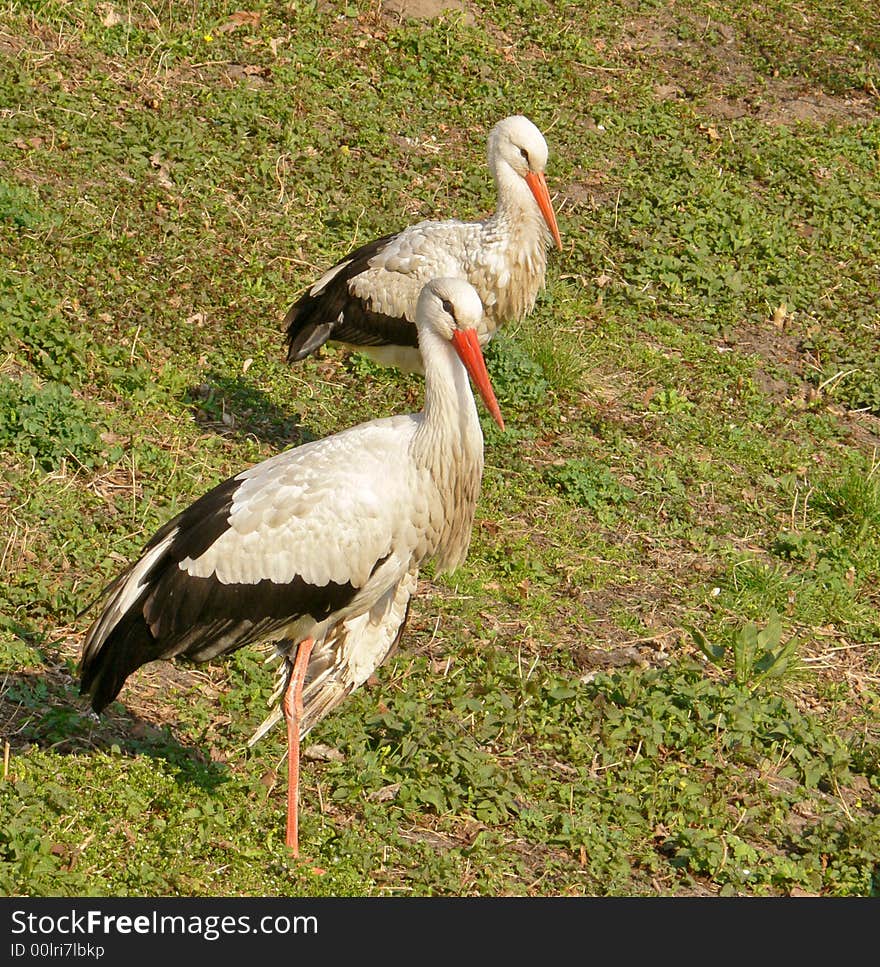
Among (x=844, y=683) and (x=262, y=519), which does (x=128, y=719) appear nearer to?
→ (x=262, y=519)

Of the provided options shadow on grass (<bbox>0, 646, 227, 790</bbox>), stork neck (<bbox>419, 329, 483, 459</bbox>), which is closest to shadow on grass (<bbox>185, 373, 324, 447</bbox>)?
shadow on grass (<bbox>0, 646, 227, 790</bbox>)

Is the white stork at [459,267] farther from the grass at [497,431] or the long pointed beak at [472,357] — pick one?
the long pointed beak at [472,357]

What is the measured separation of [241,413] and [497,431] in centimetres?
146

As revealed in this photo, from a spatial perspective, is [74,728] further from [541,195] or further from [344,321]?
[541,195]

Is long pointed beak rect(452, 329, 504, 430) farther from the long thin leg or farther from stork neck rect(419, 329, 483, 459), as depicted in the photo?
the long thin leg

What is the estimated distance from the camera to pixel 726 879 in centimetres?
525

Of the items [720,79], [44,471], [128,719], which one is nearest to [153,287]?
[44,471]

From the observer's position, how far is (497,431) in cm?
804

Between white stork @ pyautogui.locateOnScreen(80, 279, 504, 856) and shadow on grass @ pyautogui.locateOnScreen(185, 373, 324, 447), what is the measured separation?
90.9 inches

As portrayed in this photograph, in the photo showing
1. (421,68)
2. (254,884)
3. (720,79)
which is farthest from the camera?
(720,79)

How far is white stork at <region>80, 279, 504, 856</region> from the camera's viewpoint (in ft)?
16.6

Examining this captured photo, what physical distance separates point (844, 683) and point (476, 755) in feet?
7.05

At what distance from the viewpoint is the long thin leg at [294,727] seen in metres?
4.96

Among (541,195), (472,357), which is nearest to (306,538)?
(472,357)
